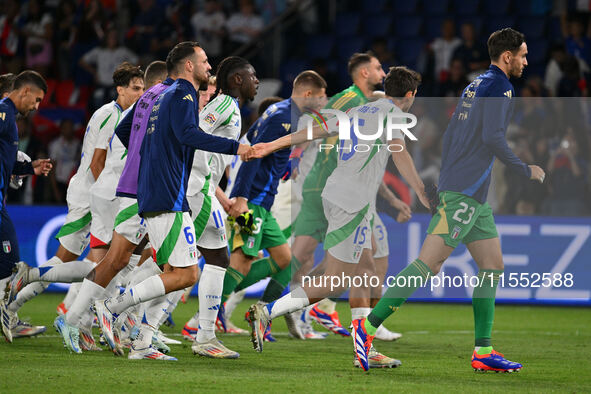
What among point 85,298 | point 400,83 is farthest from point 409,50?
point 85,298

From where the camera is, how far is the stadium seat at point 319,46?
18.0 meters

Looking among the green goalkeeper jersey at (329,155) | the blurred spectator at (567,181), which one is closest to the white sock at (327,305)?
the green goalkeeper jersey at (329,155)

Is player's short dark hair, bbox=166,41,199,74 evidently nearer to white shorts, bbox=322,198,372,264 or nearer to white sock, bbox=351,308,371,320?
white shorts, bbox=322,198,372,264

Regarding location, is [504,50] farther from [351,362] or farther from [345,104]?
[351,362]

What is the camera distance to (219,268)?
7.44 meters

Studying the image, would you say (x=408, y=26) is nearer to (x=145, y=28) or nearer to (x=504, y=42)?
(x=145, y=28)

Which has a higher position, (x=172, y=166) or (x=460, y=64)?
(x=460, y=64)

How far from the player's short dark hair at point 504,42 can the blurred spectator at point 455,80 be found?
819cm

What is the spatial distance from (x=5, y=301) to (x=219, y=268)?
6.33ft

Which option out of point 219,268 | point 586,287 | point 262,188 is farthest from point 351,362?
point 586,287

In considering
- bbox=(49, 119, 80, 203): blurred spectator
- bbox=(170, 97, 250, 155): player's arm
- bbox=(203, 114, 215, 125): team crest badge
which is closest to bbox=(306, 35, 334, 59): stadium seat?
bbox=(49, 119, 80, 203): blurred spectator

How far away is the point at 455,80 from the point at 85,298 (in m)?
9.30

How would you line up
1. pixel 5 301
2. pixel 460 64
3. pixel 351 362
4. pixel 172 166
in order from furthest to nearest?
pixel 460 64 → pixel 5 301 → pixel 351 362 → pixel 172 166

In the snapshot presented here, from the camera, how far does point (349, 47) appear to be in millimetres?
17641
